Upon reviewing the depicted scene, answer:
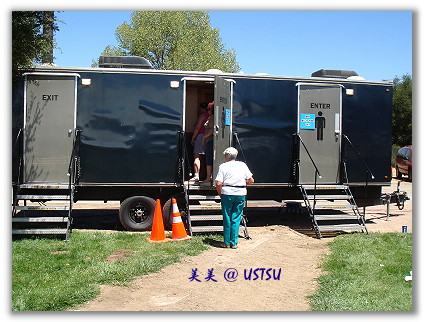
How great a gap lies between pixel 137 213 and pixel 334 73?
18.4 ft

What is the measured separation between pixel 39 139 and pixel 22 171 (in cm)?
72

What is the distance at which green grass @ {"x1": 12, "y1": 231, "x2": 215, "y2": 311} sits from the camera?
5.79m

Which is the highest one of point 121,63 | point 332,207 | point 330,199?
point 121,63

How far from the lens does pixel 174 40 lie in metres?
30.6

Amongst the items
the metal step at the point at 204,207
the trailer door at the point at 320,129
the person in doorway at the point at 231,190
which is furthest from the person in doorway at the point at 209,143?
the trailer door at the point at 320,129

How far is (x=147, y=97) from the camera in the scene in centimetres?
1023

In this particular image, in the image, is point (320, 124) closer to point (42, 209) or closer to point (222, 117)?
point (222, 117)

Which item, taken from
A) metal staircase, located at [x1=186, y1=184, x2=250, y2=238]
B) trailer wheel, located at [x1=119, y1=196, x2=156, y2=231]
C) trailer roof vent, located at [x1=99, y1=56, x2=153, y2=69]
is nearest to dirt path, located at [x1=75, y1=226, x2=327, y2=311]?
metal staircase, located at [x1=186, y1=184, x2=250, y2=238]

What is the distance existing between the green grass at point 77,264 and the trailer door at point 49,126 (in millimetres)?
1428

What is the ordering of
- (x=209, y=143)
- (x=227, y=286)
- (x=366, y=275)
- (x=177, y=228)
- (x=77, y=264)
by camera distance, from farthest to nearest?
1. (x=209, y=143)
2. (x=177, y=228)
3. (x=77, y=264)
4. (x=366, y=275)
5. (x=227, y=286)

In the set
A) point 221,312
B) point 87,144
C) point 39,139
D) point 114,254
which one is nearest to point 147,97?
point 87,144

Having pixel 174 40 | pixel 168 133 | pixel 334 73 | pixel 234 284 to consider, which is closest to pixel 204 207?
pixel 168 133

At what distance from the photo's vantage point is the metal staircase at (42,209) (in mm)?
9133

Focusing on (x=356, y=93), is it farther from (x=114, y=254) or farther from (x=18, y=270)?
(x=18, y=270)
